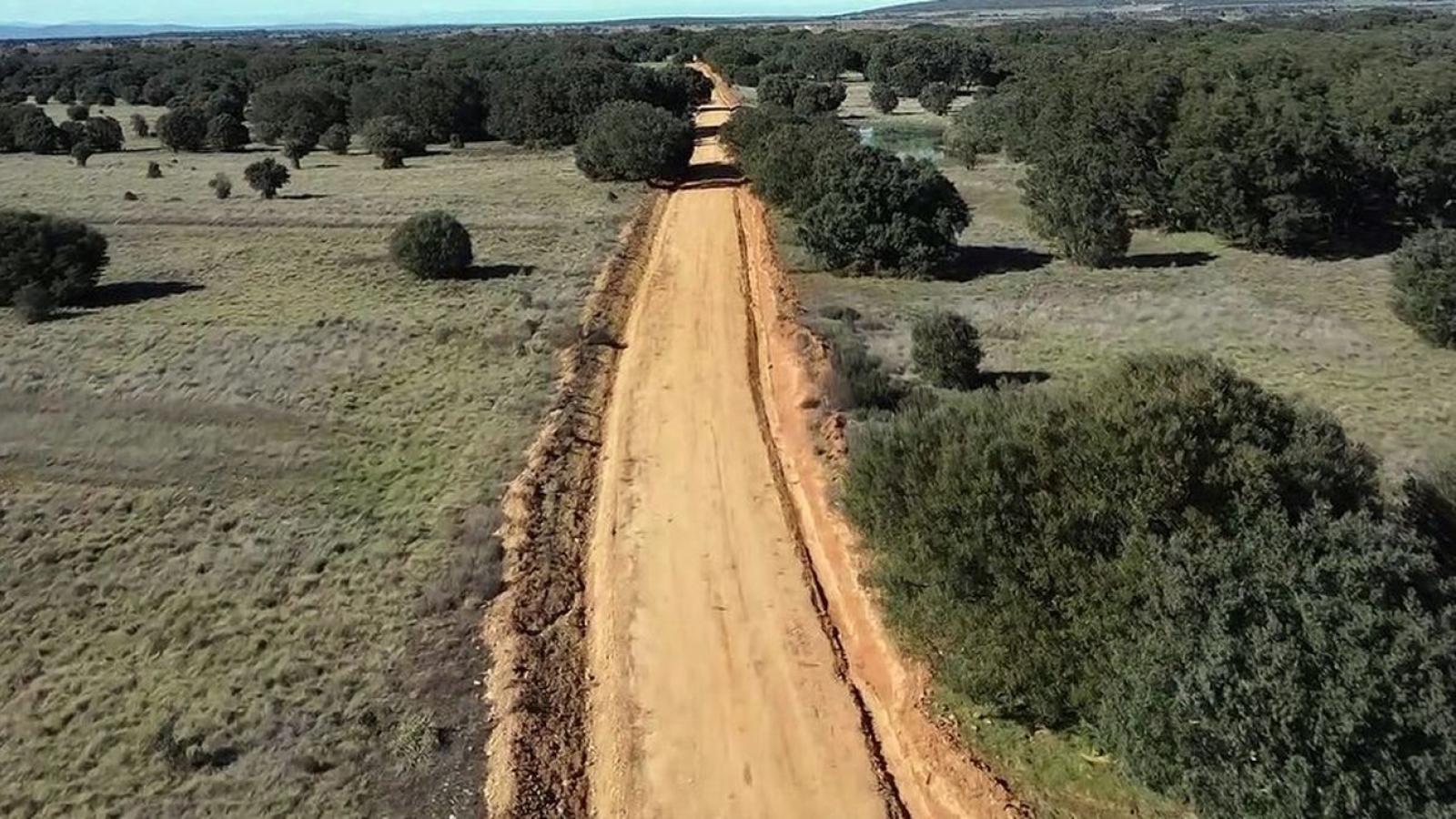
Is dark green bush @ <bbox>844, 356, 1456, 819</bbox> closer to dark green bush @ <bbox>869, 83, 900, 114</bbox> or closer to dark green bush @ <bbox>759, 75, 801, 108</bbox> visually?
dark green bush @ <bbox>759, 75, 801, 108</bbox>

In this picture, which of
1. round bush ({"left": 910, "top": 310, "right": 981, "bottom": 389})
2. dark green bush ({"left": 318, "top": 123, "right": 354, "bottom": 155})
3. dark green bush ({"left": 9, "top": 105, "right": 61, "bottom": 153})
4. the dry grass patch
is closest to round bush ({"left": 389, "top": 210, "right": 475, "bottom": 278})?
the dry grass patch

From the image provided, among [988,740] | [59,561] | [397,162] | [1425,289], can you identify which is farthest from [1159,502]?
[397,162]

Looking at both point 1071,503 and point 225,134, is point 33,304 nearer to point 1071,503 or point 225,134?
point 1071,503

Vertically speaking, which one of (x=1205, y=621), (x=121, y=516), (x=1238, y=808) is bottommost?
(x=121, y=516)

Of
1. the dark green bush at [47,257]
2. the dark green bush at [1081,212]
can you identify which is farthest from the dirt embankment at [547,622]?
the dark green bush at [47,257]

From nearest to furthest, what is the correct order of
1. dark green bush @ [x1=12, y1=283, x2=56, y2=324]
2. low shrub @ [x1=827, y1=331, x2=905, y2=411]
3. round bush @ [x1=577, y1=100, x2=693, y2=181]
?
low shrub @ [x1=827, y1=331, x2=905, y2=411] → dark green bush @ [x1=12, y1=283, x2=56, y2=324] → round bush @ [x1=577, y1=100, x2=693, y2=181]

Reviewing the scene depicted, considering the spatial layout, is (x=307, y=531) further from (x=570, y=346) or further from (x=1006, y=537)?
(x=1006, y=537)
